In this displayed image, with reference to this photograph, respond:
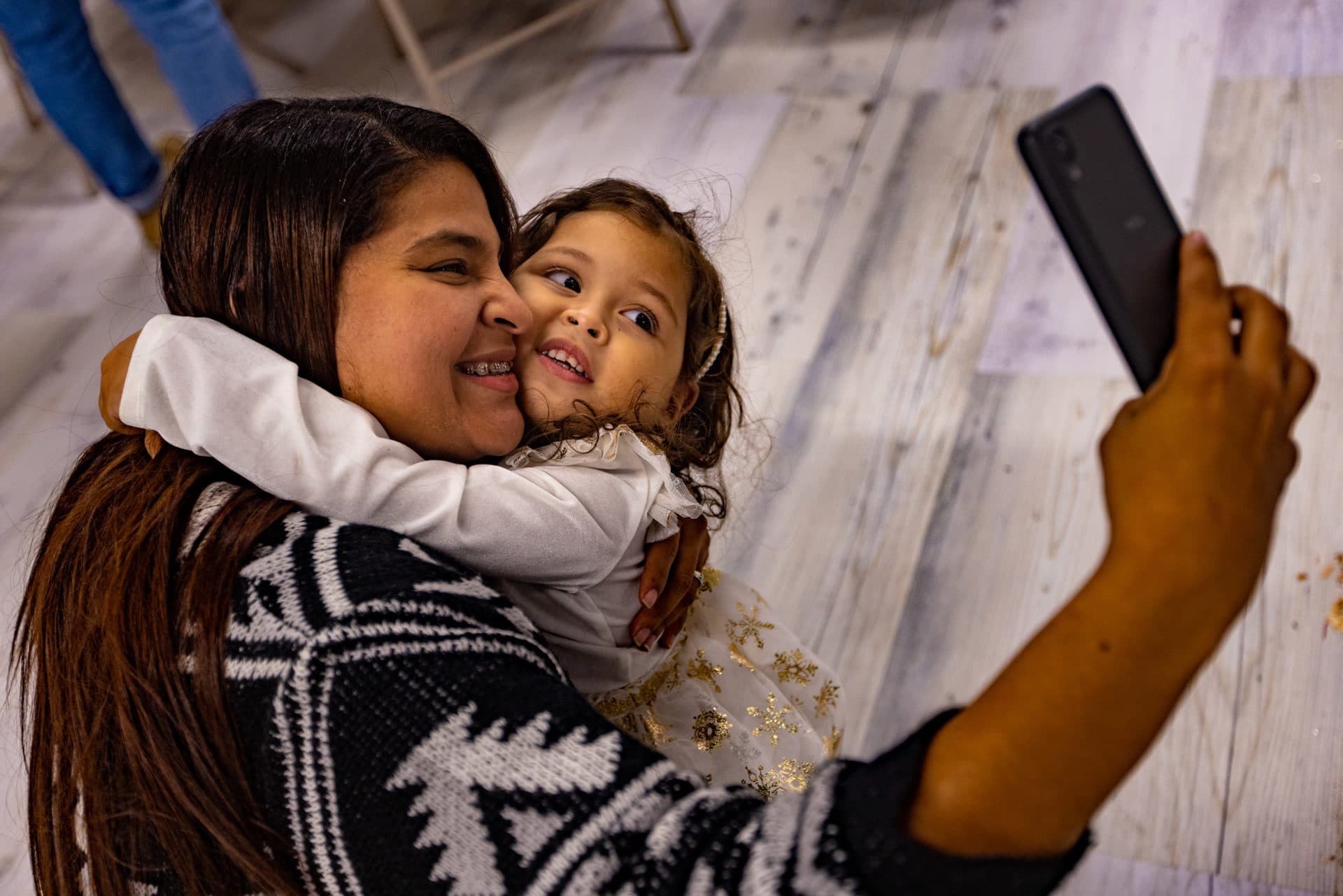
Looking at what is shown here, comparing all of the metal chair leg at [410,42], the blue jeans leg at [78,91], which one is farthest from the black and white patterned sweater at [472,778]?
the metal chair leg at [410,42]

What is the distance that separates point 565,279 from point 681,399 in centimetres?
21

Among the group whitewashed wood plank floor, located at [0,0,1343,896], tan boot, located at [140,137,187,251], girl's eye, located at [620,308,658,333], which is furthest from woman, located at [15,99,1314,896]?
tan boot, located at [140,137,187,251]

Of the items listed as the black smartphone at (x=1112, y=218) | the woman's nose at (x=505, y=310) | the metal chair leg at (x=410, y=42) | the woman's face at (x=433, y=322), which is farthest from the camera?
the metal chair leg at (x=410, y=42)

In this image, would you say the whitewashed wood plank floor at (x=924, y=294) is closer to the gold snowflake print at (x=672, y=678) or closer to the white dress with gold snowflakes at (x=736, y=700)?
the white dress with gold snowflakes at (x=736, y=700)

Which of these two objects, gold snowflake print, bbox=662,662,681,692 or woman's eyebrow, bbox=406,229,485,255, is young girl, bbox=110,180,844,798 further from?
woman's eyebrow, bbox=406,229,485,255

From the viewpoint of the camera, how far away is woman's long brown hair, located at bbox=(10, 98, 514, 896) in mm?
764

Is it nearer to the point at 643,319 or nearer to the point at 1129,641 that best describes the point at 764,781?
the point at 643,319

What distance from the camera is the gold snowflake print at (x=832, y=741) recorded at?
4.16ft

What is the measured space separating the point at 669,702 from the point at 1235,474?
0.70m

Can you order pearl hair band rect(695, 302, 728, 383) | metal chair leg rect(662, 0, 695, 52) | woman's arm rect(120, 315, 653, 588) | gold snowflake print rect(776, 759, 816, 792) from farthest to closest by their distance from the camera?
metal chair leg rect(662, 0, 695, 52) → pearl hair band rect(695, 302, 728, 383) → gold snowflake print rect(776, 759, 816, 792) → woman's arm rect(120, 315, 653, 588)

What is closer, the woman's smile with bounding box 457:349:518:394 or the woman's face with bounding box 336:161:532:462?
the woman's face with bounding box 336:161:532:462

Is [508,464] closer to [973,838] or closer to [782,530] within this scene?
[973,838]

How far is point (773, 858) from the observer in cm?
61

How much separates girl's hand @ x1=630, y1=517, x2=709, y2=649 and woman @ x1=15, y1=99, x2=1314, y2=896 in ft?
0.63
